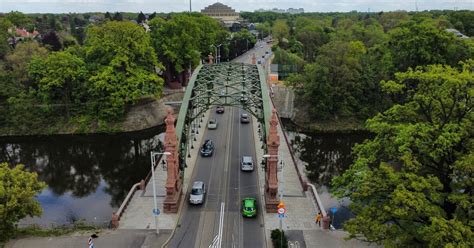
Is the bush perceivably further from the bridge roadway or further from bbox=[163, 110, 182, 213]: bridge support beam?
bbox=[163, 110, 182, 213]: bridge support beam

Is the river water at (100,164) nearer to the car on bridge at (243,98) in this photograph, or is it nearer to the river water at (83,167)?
the river water at (83,167)

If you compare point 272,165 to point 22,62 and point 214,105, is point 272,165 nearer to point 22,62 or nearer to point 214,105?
point 214,105

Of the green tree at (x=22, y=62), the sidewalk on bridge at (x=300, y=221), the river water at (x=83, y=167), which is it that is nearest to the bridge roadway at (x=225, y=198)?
the sidewalk on bridge at (x=300, y=221)

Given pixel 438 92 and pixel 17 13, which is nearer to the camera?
pixel 438 92

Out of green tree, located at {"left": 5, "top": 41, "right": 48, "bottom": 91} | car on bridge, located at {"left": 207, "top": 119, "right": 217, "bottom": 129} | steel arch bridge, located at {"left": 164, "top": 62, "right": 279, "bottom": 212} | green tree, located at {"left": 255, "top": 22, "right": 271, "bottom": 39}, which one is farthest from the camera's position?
green tree, located at {"left": 255, "top": 22, "right": 271, "bottom": 39}

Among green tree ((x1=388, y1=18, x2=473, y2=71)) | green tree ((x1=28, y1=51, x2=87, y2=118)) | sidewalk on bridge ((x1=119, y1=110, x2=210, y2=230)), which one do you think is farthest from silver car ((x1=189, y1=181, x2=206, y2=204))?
green tree ((x1=388, y1=18, x2=473, y2=71))

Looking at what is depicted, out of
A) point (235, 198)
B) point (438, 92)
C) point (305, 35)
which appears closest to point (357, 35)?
point (305, 35)

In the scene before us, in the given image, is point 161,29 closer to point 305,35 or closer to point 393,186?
point 305,35
